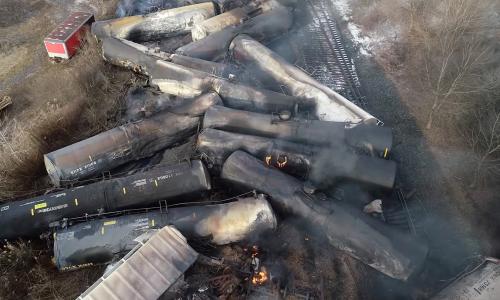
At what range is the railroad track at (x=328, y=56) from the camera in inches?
786

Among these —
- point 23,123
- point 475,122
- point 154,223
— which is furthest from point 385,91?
point 23,123

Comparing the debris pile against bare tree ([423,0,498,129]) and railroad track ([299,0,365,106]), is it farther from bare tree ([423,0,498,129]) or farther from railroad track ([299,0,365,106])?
bare tree ([423,0,498,129])

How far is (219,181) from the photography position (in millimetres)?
15117

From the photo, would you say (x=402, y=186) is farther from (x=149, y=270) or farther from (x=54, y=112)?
(x=54, y=112)

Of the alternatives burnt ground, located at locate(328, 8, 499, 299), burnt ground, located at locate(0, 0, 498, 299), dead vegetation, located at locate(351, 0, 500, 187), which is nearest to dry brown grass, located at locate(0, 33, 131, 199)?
burnt ground, located at locate(0, 0, 498, 299)

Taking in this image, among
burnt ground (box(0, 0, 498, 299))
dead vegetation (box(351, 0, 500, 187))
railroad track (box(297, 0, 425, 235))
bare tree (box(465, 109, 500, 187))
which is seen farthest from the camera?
railroad track (box(297, 0, 425, 235))

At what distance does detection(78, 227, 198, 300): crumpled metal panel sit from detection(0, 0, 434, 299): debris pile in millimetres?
42

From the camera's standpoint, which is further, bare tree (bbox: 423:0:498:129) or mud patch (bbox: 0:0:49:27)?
mud patch (bbox: 0:0:49:27)

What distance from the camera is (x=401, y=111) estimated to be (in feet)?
60.8

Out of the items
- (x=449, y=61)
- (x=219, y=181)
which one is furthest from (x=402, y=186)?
(x=449, y=61)

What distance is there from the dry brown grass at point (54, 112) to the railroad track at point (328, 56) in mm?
9978

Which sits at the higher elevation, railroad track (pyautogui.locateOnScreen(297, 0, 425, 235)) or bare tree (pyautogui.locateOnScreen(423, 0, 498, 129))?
bare tree (pyautogui.locateOnScreen(423, 0, 498, 129))

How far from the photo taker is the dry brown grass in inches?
620

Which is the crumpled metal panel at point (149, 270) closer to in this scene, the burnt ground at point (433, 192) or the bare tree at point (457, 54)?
the burnt ground at point (433, 192)
